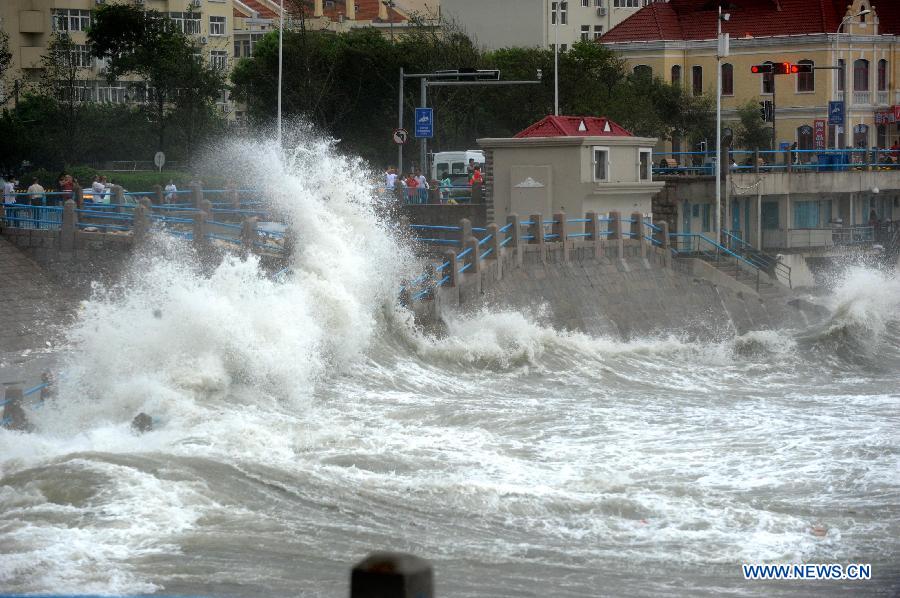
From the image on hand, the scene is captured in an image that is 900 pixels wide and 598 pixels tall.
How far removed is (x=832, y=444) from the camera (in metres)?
18.0

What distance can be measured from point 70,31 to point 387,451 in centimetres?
5744

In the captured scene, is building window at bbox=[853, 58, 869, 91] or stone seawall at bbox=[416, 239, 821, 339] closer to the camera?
stone seawall at bbox=[416, 239, 821, 339]

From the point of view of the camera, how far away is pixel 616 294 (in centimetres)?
3136

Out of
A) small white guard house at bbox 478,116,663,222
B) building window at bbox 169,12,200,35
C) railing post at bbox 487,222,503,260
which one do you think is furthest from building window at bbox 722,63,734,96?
railing post at bbox 487,222,503,260

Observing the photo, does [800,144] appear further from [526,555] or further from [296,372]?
[526,555]

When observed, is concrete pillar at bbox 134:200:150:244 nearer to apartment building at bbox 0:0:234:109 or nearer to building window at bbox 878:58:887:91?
apartment building at bbox 0:0:234:109

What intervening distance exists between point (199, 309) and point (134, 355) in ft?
5.01

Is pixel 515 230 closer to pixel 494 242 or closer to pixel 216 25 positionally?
pixel 494 242

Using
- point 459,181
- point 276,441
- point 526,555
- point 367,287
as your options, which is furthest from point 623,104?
point 526,555

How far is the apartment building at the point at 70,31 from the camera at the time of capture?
65.8m

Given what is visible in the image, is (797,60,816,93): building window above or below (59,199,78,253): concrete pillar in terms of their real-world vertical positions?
above

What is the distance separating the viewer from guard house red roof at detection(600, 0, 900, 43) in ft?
202

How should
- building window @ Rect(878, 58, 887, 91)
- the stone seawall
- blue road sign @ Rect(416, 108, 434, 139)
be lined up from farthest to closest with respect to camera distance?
1. building window @ Rect(878, 58, 887, 91)
2. blue road sign @ Rect(416, 108, 434, 139)
3. the stone seawall
